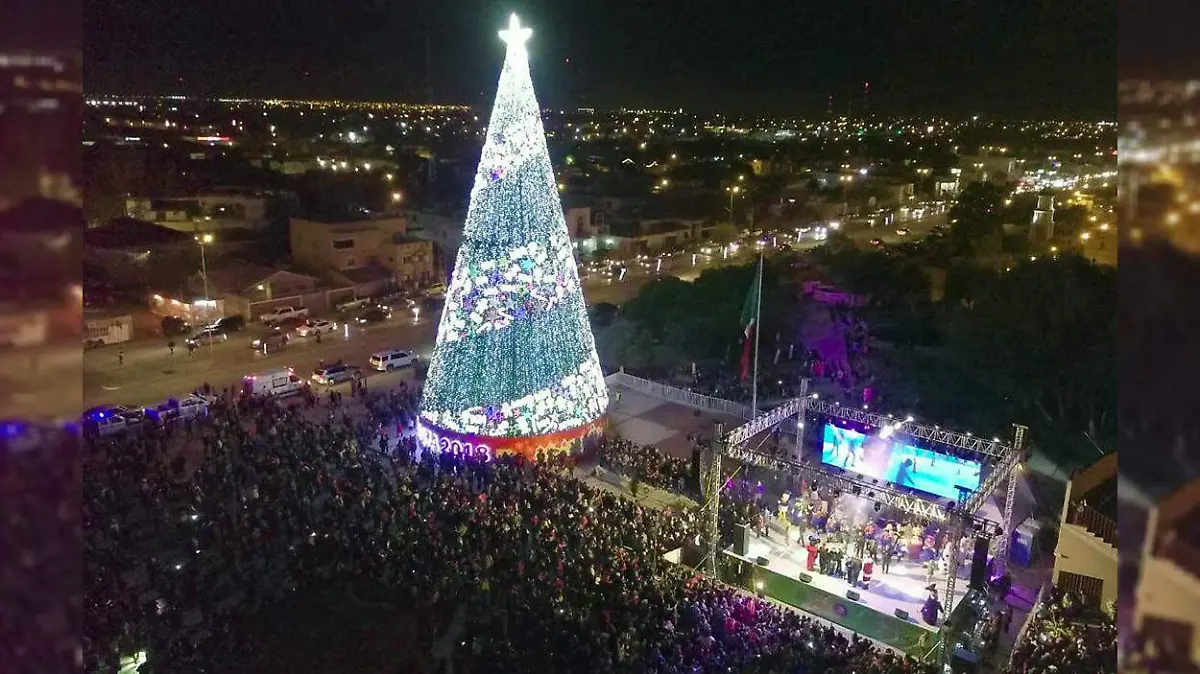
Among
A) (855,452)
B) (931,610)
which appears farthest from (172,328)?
(931,610)

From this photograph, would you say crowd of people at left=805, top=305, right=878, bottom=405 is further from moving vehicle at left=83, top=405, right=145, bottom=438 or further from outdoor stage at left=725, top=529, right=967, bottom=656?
moving vehicle at left=83, top=405, right=145, bottom=438

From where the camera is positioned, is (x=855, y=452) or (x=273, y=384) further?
(x=273, y=384)

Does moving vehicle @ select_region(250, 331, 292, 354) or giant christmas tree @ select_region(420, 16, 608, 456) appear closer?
giant christmas tree @ select_region(420, 16, 608, 456)

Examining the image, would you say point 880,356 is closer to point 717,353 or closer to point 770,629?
point 717,353

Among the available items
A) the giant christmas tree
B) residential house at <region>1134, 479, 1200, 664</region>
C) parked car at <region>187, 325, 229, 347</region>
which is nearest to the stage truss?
the giant christmas tree

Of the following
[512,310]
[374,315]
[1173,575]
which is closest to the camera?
[1173,575]

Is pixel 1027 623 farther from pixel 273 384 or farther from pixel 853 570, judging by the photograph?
pixel 273 384

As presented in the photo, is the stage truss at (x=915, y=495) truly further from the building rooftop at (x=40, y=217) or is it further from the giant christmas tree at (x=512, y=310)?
the building rooftop at (x=40, y=217)

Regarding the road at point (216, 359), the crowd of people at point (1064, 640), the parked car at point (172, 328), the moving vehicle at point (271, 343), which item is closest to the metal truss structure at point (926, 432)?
the crowd of people at point (1064, 640)
